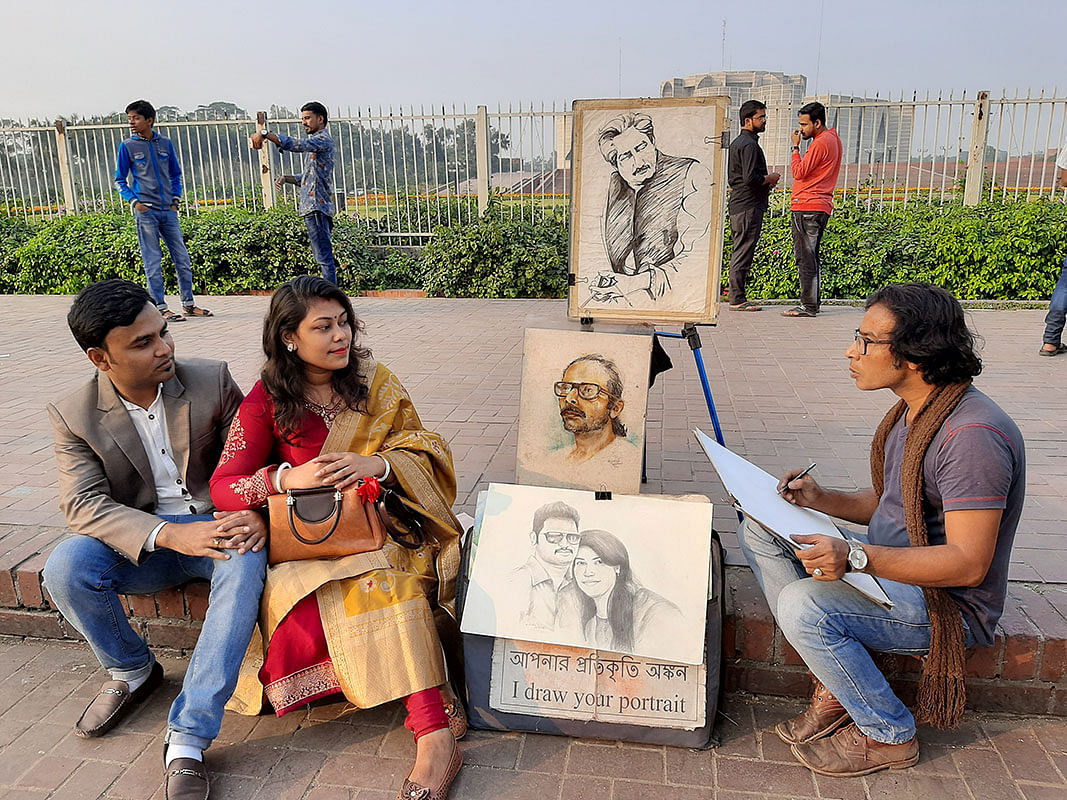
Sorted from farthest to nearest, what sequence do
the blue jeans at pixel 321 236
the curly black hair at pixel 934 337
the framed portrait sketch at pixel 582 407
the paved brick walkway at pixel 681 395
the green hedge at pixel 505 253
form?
1. the green hedge at pixel 505 253
2. the blue jeans at pixel 321 236
3. the paved brick walkway at pixel 681 395
4. the framed portrait sketch at pixel 582 407
5. the curly black hair at pixel 934 337

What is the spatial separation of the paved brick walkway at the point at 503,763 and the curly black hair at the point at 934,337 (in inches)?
40.7

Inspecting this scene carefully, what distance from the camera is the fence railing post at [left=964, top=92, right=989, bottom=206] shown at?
1064 centimetres

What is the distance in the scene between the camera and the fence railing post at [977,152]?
10641 mm

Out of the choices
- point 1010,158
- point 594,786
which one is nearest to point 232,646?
point 594,786

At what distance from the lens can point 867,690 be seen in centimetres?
208

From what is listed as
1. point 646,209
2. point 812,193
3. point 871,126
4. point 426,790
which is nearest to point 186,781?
→ point 426,790

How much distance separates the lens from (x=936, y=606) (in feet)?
6.67

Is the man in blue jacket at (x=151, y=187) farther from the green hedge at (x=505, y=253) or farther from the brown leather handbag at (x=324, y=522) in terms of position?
the brown leather handbag at (x=324, y=522)

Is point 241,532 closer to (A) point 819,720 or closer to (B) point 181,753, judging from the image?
(B) point 181,753

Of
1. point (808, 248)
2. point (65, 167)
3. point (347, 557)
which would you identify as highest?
point (65, 167)

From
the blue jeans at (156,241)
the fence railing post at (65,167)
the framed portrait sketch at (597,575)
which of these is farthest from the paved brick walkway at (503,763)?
the fence railing post at (65,167)

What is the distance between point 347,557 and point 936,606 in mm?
1561

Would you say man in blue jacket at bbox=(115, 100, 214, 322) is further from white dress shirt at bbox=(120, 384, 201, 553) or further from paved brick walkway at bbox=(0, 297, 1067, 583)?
white dress shirt at bbox=(120, 384, 201, 553)

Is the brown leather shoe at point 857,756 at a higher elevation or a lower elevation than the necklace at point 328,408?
lower
